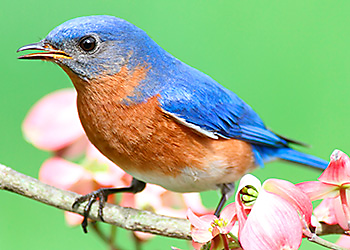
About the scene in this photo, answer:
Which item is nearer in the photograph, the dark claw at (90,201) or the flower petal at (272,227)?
the flower petal at (272,227)

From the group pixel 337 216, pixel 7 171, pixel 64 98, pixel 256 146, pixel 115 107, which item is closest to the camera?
pixel 337 216

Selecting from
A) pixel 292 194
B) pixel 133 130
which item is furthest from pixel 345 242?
pixel 133 130

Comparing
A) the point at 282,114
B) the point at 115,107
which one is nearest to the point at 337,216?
the point at 115,107

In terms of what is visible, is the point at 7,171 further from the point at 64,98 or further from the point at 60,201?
the point at 64,98

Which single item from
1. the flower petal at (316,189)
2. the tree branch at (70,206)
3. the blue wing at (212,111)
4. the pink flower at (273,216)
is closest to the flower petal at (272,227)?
the pink flower at (273,216)

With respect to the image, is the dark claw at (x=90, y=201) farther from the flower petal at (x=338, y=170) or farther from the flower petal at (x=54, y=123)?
the flower petal at (x=338, y=170)

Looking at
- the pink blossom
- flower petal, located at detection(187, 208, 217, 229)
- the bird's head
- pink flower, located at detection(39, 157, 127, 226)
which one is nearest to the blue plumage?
the bird's head

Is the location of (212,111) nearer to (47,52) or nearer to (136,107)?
(136,107)
